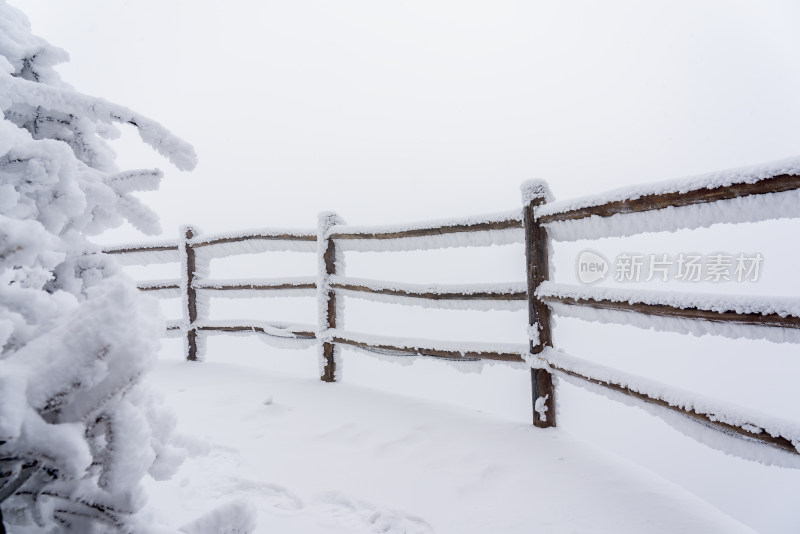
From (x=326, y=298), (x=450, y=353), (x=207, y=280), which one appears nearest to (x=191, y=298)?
(x=207, y=280)

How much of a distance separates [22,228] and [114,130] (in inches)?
29.7

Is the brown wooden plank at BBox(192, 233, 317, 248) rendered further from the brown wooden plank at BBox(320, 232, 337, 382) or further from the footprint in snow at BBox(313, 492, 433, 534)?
the footprint in snow at BBox(313, 492, 433, 534)

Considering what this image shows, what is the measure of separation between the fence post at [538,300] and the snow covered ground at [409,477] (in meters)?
0.15

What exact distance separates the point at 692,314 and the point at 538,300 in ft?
3.18

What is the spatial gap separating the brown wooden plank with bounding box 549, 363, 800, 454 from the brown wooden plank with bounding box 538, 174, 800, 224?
0.84 metres

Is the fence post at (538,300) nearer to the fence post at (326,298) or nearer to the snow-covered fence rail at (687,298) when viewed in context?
the snow-covered fence rail at (687,298)

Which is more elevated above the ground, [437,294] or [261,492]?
[437,294]

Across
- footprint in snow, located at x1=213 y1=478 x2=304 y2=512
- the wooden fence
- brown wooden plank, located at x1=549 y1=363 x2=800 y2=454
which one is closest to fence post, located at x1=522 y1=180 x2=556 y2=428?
the wooden fence

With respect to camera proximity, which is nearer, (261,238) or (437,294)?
(437,294)

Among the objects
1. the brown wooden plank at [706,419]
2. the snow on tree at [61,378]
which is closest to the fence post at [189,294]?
the brown wooden plank at [706,419]

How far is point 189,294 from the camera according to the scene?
494 cm

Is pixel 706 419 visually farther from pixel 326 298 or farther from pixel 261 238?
pixel 261 238

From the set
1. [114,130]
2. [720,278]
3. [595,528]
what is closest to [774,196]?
[595,528]

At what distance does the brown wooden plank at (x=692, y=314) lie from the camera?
149 centimetres
